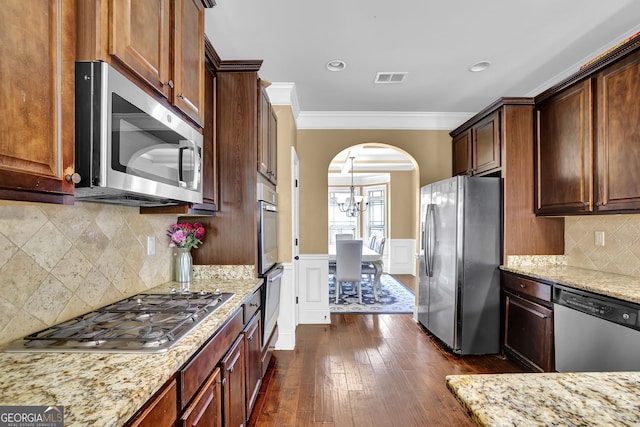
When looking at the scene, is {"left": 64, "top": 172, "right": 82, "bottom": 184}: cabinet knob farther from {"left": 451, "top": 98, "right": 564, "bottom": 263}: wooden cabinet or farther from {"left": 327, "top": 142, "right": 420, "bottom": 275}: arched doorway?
{"left": 327, "top": 142, "right": 420, "bottom": 275}: arched doorway

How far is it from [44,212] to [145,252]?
28.9 inches

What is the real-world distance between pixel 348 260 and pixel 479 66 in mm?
2881

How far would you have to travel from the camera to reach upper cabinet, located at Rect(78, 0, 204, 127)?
930 mm

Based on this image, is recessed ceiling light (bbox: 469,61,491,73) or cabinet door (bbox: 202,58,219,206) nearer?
cabinet door (bbox: 202,58,219,206)

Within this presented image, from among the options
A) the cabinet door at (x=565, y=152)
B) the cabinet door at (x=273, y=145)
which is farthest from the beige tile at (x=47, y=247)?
the cabinet door at (x=565, y=152)

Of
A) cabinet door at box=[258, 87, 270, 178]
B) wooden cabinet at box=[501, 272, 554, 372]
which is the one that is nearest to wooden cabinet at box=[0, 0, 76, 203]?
cabinet door at box=[258, 87, 270, 178]

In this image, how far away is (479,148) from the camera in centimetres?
336

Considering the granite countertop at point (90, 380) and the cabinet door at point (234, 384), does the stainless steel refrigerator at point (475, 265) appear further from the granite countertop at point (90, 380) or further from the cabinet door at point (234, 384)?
the granite countertop at point (90, 380)

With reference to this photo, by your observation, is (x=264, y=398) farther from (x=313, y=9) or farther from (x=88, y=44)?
(x=313, y=9)

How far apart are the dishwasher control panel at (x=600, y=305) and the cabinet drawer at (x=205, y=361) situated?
2220 mm

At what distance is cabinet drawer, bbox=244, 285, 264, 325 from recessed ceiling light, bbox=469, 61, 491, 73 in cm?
271

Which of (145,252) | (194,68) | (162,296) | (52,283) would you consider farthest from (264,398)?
(194,68)

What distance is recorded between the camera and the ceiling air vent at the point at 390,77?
2.99 metres

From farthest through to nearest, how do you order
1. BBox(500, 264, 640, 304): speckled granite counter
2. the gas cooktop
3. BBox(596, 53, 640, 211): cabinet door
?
1. BBox(596, 53, 640, 211): cabinet door
2. BBox(500, 264, 640, 304): speckled granite counter
3. the gas cooktop
